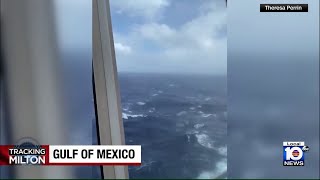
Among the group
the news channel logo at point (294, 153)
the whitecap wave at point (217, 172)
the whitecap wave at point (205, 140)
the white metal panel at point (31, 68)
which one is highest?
the white metal panel at point (31, 68)

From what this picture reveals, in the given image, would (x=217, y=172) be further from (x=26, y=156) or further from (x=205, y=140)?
(x=26, y=156)

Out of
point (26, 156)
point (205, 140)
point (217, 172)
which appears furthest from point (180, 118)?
point (26, 156)

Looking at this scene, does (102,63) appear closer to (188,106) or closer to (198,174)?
(188,106)

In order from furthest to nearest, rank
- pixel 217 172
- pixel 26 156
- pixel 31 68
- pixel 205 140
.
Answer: pixel 205 140
pixel 217 172
pixel 26 156
pixel 31 68

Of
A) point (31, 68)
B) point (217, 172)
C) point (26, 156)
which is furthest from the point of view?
point (217, 172)

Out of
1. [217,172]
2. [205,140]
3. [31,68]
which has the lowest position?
[217,172]

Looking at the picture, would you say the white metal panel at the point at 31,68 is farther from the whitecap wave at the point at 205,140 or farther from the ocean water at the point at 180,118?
the whitecap wave at the point at 205,140

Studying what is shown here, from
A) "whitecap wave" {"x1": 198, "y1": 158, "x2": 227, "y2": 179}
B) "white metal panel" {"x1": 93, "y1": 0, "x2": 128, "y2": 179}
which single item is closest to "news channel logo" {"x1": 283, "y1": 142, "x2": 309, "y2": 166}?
"whitecap wave" {"x1": 198, "y1": 158, "x2": 227, "y2": 179}

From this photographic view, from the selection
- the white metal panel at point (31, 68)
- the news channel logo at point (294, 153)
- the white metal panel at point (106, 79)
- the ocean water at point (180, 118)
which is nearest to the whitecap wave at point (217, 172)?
the ocean water at point (180, 118)
